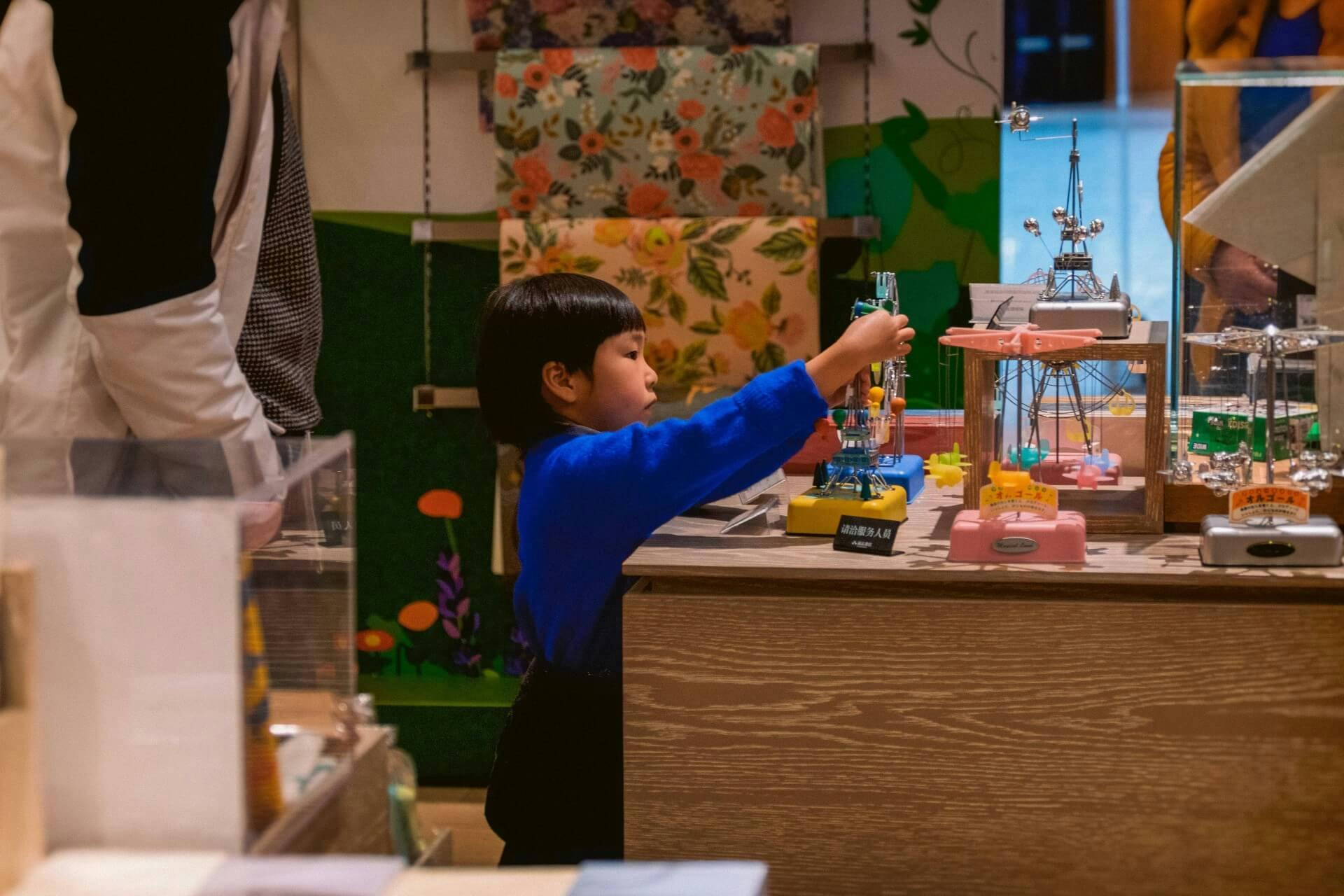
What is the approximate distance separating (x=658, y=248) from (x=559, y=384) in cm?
125

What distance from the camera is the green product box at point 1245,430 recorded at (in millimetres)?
1330

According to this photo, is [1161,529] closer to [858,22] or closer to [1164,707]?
[1164,707]

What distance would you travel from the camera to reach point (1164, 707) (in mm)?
1231

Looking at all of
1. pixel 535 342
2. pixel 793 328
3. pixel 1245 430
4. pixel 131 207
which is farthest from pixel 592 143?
pixel 1245 430

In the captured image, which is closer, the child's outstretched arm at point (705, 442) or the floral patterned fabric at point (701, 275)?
the child's outstretched arm at point (705, 442)

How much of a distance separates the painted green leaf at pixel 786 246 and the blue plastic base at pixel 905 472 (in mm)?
1081

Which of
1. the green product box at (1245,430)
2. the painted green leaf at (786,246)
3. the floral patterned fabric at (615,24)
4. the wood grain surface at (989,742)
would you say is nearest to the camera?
the wood grain surface at (989,742)

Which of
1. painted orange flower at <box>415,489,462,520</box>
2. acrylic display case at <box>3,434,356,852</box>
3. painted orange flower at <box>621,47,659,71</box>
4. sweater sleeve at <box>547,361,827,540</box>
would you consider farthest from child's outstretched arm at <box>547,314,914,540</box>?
painted orange flower at <box>415,489,462,520</box>

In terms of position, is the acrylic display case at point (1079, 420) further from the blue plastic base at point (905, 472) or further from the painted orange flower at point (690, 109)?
the painted orange flower at point (690, 109)

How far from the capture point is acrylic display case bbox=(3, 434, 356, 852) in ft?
2.29

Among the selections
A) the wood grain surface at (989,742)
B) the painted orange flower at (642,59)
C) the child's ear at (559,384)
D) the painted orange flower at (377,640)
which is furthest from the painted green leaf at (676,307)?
the wood grain surface at (989,742)

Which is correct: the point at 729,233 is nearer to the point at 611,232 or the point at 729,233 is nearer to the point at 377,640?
the point at 611,232

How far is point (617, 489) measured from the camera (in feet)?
4.78

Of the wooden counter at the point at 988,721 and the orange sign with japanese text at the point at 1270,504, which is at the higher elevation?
the orange sign with japanese text at the point at 1270,504
